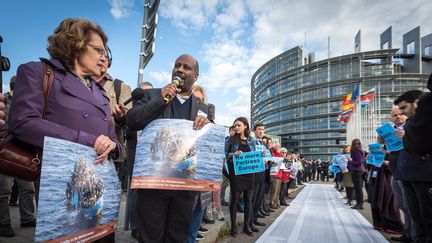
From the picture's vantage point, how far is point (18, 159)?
1.21 metres

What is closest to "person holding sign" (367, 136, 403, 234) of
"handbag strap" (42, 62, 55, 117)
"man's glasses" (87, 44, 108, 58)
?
"man's glasses" (87, 44, 108, 58)

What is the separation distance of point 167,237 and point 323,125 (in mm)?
82299

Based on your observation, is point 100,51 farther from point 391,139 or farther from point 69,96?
point 391,139

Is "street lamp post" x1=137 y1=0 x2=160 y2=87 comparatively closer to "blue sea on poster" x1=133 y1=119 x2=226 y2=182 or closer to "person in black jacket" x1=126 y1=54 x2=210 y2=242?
"person in black jacket" x1=126 y1=54 x2=210 y2=242

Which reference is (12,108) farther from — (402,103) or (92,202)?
(402,103)

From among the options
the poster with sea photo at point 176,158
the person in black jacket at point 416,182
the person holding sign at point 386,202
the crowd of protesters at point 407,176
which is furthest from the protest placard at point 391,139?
the poster with sea photo at point 176,158

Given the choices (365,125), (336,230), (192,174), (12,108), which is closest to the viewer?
(12,108)

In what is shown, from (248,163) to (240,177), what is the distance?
10.3 inches

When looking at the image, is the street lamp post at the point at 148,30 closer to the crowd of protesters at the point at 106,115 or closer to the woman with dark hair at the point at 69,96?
the crowd of protesters at the point at 106,115

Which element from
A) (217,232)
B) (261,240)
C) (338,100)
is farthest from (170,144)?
(338,100)

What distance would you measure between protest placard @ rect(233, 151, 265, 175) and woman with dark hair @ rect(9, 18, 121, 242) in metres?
2.92

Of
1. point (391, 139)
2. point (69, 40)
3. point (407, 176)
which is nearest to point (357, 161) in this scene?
point (391, 139)

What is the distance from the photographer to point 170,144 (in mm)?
1778

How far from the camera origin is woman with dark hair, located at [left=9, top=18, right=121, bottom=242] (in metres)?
1.26
